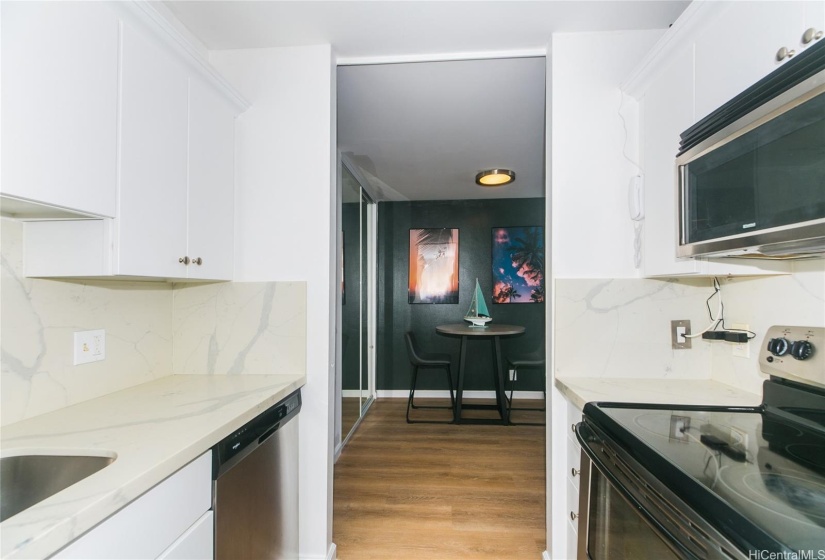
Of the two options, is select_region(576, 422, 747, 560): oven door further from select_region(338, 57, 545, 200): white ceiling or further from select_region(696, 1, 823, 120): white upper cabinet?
select_region(338, 57, 545, 200): white ceiling

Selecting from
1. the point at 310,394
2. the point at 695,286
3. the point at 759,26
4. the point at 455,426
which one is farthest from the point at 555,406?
the point at 455,426

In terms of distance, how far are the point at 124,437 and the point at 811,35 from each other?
6.29 ft

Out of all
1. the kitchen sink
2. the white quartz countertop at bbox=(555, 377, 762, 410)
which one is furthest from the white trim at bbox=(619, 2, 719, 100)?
the kitchen sink

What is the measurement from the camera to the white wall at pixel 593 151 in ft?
5.57

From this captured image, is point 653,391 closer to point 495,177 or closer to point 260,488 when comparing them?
point 260,488

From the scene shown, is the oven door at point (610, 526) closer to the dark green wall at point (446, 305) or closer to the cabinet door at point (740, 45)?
the cabinet door at point (740, 45)

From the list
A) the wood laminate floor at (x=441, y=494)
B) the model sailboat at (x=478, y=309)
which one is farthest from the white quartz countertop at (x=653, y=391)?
the model sailboat at (x=478, y=309)

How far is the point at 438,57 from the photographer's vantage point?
1.85 meters

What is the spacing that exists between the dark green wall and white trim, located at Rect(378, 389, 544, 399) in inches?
2.1

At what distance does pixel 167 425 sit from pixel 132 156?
81 cm

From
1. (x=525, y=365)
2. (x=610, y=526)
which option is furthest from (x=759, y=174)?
(x=525, y=365)

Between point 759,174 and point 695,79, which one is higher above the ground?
point 695,79

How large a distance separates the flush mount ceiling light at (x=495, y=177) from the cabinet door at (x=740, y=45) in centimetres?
228

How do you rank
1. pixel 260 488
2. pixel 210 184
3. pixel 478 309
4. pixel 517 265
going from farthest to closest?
pixel 517 265 → pixel 478 309 → pixel 210 184 → pixel 260 488
